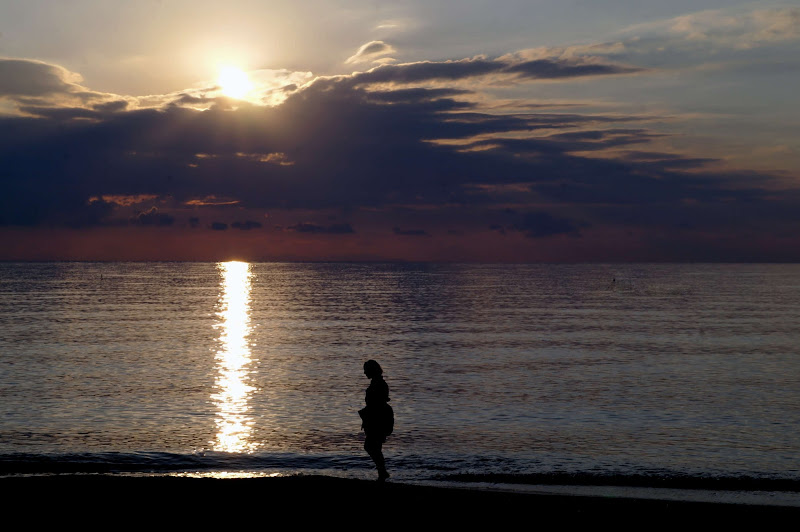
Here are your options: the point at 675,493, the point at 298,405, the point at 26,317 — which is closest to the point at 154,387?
the point at 298,405

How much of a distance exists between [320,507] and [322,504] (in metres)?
0.18

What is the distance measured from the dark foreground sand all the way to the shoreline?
2 centimetres

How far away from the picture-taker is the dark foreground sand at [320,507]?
1379 centimetres

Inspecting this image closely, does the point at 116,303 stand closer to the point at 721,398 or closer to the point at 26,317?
the point at 26,317

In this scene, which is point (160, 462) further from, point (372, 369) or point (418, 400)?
point (418, 400)

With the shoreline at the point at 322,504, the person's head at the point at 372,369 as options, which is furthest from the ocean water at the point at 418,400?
the person's head at the point at 372,369

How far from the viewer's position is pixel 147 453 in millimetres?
24062

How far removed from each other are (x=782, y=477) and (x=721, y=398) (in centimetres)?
1393

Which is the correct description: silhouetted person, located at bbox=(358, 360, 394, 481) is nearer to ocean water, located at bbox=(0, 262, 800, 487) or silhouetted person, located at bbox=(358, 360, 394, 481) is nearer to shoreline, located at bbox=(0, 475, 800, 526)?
shoreline, located at bbox=(0, 475, 800, 526)

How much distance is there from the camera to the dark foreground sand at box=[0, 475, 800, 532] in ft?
45.2

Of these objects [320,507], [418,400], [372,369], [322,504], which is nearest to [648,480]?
[372,369]

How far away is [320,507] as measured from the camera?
570 inches

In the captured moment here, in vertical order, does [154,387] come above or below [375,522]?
below

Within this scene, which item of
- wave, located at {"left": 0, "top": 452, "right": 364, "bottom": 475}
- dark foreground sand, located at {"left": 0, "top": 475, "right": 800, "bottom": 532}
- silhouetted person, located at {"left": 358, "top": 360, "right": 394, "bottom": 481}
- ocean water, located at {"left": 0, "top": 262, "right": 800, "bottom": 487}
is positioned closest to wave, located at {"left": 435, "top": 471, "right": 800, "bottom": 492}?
ocean water, located at {"left": 0, "top": 262, "right": 800, "bottom": 487}
